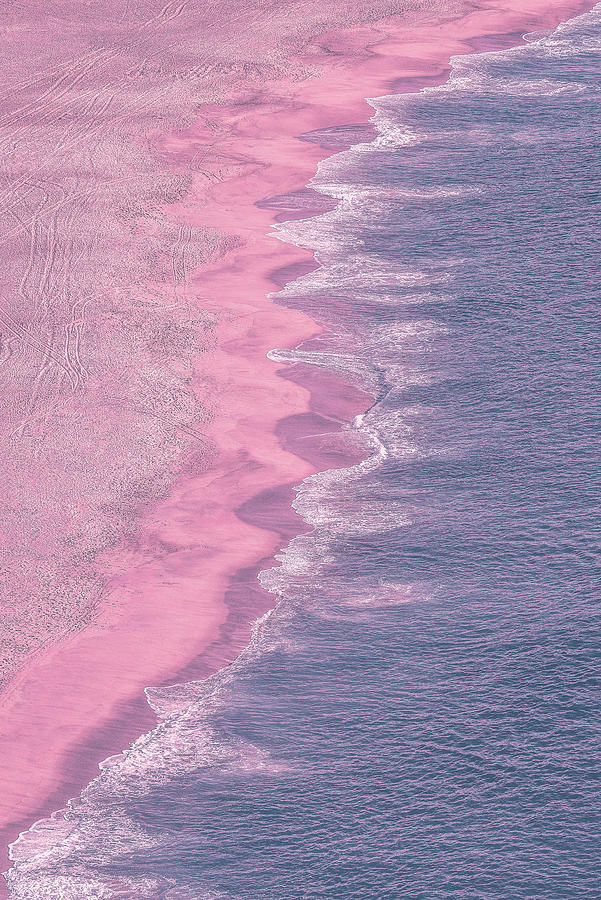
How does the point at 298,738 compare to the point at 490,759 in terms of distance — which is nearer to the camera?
the point at 490,759

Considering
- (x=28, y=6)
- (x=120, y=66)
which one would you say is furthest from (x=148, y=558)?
(x=28, y=6)

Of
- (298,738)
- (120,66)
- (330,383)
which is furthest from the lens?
(120,66)

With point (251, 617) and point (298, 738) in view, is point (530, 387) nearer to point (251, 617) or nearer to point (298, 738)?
point (251, 617)

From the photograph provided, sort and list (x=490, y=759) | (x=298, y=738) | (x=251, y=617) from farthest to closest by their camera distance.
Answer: (x=251, y=617) < (x=298, y=738) < (x=490, y=759)

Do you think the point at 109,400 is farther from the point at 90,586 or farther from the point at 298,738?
the point at 298,738

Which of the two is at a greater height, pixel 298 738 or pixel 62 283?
pixel 62 283

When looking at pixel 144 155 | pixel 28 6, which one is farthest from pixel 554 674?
pixel 28 6

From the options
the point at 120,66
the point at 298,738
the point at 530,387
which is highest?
the point at 120,66
